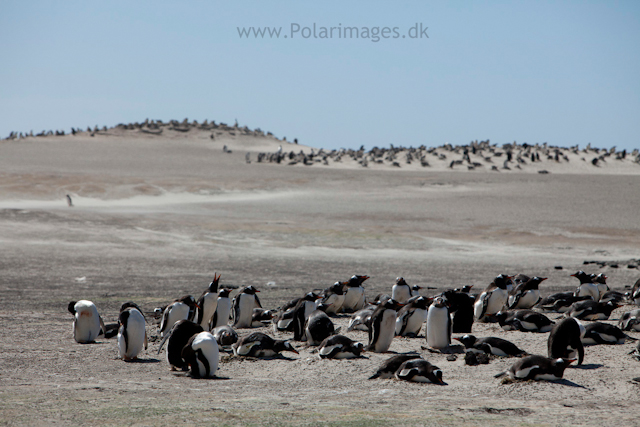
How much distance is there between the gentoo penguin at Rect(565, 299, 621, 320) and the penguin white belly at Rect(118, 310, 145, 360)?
6962 mm

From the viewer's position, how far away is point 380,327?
27.1 feet

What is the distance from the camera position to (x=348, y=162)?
61.3m

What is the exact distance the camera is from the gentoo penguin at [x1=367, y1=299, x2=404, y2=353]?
8273 millimetres

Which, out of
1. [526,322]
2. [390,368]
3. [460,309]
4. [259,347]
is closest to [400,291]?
[460,309]

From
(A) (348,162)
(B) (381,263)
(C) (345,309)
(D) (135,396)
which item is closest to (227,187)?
(A) (348,162)

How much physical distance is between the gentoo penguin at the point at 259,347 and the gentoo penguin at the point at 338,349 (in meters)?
0.51

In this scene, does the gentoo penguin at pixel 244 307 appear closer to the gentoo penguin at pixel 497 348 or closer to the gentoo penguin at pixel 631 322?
the gentoo penguin at pixel 497 348

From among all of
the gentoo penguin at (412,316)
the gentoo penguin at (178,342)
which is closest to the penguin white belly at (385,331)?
the gentoo penguin at (412,316)

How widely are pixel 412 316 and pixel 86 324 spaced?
4863mm

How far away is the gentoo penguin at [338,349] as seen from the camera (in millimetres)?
7906

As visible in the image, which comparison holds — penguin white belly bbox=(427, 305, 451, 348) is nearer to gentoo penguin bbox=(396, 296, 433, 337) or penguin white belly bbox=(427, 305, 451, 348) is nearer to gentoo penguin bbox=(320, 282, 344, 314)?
gentoo penguin bbox=(396, 296, 433, 337)

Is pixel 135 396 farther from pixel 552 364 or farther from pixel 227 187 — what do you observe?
pixel 227 187

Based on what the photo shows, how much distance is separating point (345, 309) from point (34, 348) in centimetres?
593

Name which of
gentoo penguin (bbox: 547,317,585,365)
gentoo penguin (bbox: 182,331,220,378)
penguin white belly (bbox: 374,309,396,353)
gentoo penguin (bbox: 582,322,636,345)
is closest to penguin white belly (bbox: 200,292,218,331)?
gentoo penguin (bbox: 182,331,220,378)
